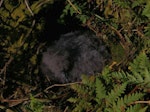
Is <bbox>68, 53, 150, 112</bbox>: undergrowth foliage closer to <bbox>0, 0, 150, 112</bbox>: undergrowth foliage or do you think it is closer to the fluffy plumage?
<bbox>0, 0, 150, 112</bbox>: undergrowth foliage

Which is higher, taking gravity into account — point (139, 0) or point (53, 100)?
point (139, 0)

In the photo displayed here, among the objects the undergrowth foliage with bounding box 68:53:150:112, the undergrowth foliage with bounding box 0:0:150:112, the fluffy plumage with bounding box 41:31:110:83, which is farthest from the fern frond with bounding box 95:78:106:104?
the fluffy plumage with bounding box 41:31:110:83

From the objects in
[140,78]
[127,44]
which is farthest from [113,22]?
[140,78]

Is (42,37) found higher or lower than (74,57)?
higher

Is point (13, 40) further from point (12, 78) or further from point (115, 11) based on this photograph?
point (115, 11)

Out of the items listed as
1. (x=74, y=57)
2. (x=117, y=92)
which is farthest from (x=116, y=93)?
(x=74, y=57)

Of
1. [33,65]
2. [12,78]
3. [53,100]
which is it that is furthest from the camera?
[33,65]

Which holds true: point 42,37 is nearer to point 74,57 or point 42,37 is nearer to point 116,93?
point 74,57

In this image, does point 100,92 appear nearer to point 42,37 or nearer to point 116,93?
point 116,93

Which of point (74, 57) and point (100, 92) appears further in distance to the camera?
point (74, 57)
